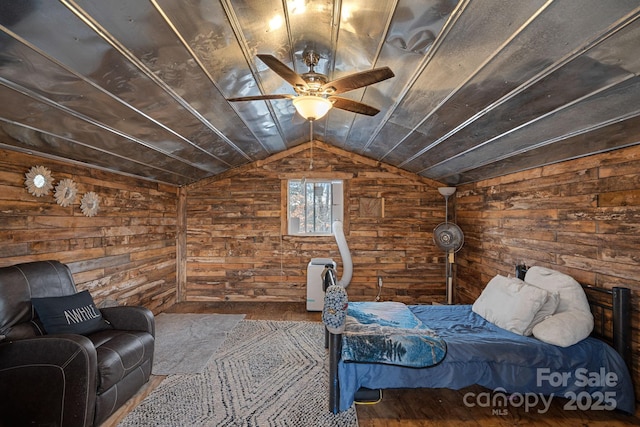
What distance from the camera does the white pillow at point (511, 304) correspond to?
277 centimetres

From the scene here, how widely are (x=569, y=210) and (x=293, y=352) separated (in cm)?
314

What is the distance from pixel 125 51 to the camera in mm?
1923

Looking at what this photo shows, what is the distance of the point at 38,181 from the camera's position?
2953 mm

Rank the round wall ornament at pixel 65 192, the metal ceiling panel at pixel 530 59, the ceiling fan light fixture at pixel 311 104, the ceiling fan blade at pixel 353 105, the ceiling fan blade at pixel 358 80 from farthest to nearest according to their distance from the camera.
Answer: the round wall ornament at pixel 65 192
the ceiling fan blade at pixel 353 105
the ceiling fan light fixture at pixel 311 104
the ceiling fan blade at pixel 358 80
the metal ceiling panel at pixel 530 59

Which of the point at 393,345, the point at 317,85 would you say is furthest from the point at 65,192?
the point at 393,345

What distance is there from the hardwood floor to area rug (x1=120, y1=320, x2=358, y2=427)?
12cm

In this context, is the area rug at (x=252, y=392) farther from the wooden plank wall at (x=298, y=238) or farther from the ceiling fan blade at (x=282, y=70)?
the ceiling fan blade at (x=282, y=70)

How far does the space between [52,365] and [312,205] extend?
416 centimetres

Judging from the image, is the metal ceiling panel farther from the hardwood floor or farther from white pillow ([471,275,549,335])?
the hardwood floor

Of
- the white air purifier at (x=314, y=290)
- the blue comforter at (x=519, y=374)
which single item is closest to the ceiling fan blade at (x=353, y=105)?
the blue comforter at (x=519, y=374)

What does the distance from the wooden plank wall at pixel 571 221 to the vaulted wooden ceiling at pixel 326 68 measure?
21cm

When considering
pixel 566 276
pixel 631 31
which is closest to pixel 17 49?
pixel 631 31

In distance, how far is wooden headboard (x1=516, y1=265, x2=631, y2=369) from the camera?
250cm

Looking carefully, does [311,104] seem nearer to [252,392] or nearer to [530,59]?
[530,59]
